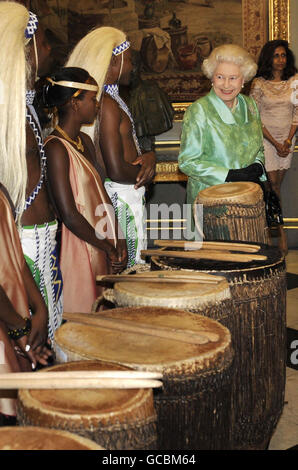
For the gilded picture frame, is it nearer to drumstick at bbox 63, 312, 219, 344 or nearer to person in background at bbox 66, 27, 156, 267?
person in background at bbox 66, 27, 156, 267

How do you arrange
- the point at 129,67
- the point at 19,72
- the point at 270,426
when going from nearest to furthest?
the point at 19,72 → the point at 270,426 → the point at 129,67

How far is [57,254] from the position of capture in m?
2.71

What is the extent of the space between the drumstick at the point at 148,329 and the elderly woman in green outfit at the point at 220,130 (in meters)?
1.83

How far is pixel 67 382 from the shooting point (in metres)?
1.21

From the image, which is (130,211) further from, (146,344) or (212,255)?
(146,344)

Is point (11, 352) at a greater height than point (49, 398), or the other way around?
point (49, 398)

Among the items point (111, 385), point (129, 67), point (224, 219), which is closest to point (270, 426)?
point (224, 219)

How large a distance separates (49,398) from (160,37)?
6962 mm

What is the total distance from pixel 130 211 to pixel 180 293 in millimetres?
1628

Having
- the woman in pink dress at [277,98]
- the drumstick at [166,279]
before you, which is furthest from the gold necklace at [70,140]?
the woman in pink dress at [277,98]

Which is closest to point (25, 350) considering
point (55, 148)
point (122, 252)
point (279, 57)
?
point (55, 148)

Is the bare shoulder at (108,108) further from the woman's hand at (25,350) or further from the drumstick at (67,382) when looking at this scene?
the drumstick at (67,382)

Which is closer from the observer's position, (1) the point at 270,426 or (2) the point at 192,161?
(1) the point at 270,426
